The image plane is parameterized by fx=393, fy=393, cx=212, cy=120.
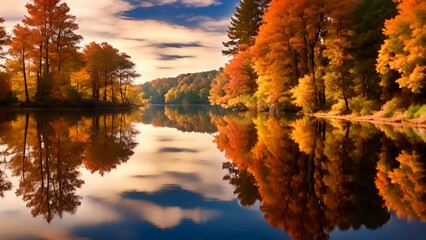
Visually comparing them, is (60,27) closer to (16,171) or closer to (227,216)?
(16,171)

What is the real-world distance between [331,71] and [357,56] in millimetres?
2444

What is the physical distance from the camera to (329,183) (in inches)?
332

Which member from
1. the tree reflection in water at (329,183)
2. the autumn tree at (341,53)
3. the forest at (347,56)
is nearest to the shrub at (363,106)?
the forest at (347,56)

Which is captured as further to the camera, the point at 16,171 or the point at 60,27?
the point at 60,27

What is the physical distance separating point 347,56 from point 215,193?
28101 millimetres

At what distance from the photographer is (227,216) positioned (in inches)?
250

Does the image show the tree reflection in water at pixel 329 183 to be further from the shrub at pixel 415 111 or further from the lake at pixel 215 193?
the shrub at pixel 415 111

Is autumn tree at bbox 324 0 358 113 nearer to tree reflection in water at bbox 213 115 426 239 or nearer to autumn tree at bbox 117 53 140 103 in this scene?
tree reflection in water at bbox 213 115 426 239

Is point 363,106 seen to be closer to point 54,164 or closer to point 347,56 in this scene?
point 347,56

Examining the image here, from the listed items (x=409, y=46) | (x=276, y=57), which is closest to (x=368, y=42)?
(x=409, y=46)

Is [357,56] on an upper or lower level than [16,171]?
upper

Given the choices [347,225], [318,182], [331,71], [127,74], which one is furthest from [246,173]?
[127,74]

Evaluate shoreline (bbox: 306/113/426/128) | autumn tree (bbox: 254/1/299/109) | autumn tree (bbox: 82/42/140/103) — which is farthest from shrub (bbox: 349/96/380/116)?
autumn tree (bbox: 82/42/140/103)

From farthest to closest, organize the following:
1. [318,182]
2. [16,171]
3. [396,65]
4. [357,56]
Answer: [357,56]
[396,65]
[16,171]
[318,182]
